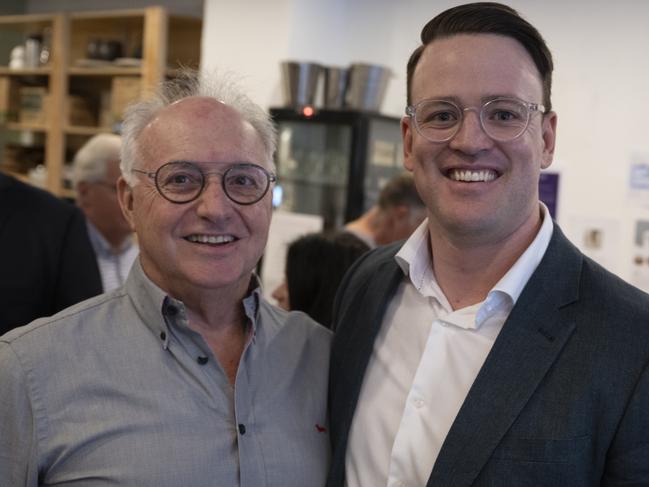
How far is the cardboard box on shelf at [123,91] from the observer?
6.30 metres

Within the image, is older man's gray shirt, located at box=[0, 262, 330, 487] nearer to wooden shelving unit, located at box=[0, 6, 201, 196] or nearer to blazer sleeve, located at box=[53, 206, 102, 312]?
blazer sleeve, located at box=[53, 206, 102, 312]

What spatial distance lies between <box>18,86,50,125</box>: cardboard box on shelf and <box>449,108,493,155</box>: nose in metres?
5.97

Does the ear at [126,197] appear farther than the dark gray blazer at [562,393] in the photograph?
Yes

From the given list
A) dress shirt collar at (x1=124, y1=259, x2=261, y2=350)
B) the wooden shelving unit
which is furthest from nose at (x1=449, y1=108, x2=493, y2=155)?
the wooden shelving unit

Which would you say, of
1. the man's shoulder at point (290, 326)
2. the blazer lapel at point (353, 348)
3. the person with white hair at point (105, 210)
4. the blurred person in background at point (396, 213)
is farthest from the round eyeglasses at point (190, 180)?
the blurred person in background at point (396, 213)

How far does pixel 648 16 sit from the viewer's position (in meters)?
4.38

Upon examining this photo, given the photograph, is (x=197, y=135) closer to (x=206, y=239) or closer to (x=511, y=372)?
(x=206, y=239)

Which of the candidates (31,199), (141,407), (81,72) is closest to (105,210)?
(31,199)

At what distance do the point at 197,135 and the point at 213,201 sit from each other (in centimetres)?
14

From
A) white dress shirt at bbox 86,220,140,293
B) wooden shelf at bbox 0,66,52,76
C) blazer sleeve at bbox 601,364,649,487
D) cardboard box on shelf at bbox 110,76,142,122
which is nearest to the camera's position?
blazer sleeve at bbox 601,364,649,487

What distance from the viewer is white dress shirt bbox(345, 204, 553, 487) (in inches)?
62.8

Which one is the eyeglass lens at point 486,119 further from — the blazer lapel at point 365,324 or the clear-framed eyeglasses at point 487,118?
the blazer lapel at point 365,324

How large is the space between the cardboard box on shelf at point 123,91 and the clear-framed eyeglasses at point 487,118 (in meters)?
4.98

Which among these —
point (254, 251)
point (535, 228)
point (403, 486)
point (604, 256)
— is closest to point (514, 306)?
point (535, 228)
